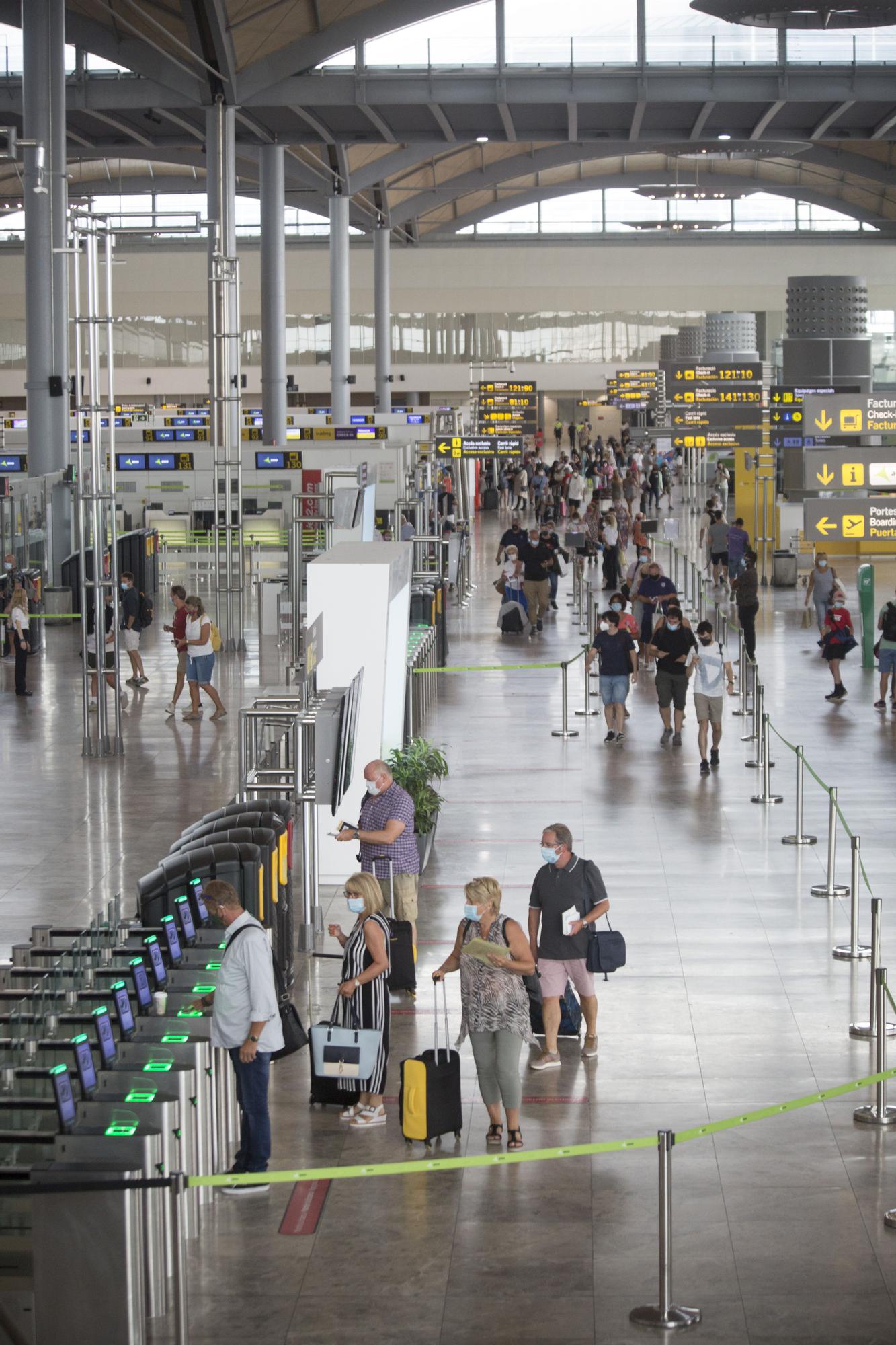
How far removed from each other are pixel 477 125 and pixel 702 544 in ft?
53.8

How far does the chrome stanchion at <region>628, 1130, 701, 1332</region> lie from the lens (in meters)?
6.30

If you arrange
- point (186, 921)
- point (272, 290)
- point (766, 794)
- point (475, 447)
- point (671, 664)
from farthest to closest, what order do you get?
1. point (272, 290)
2. point (475, 447)
3. point (671, 664)
4. point (766, 794)
5. point (186, 921)

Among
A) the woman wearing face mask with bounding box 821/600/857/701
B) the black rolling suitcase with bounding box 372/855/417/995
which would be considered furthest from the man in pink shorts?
the woman wearing face mask with bounding box 821/600/857/701

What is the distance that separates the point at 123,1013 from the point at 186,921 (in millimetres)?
1776

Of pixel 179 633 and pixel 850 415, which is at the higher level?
pixel 850 415

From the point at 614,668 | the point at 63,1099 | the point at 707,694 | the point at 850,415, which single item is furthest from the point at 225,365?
the point at 63,1099

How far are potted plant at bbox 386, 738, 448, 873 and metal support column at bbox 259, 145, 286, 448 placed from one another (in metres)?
34.0

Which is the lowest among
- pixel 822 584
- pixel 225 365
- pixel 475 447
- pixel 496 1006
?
pixel 496 1006

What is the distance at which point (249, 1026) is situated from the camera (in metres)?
7.55

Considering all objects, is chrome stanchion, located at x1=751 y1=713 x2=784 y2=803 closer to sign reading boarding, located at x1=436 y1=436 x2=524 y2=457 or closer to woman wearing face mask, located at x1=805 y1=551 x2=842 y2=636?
woman wearing face mask, located at x1=805 y1=551 x2=842 y2=636

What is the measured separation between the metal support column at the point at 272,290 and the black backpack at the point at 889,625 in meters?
28.4

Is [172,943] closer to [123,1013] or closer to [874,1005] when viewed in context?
[123,1013]

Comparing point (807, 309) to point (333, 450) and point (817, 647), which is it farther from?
point (333, 450)

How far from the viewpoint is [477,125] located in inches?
1886
